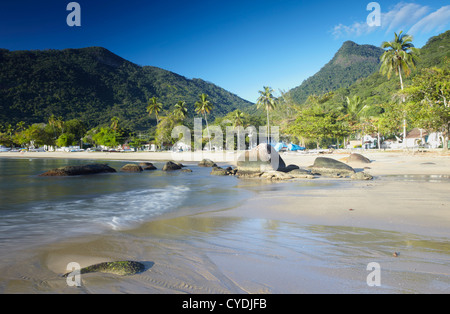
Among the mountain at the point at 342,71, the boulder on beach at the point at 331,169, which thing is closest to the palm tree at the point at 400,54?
the boulder on beach at the point at 331,169

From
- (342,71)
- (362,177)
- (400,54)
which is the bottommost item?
(362,177)

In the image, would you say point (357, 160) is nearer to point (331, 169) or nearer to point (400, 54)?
point (331, 169)

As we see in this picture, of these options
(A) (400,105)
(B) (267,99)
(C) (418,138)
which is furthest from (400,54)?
(B) (267,99)

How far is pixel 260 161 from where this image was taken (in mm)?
15758

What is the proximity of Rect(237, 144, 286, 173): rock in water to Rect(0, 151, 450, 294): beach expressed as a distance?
8645 millimetres

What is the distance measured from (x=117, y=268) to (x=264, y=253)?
81.7 inches

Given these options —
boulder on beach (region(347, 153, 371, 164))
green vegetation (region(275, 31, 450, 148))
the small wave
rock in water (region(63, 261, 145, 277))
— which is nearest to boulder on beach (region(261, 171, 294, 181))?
the small wave

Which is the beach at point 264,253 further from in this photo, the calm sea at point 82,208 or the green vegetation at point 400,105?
the green vegetation at point 400,105

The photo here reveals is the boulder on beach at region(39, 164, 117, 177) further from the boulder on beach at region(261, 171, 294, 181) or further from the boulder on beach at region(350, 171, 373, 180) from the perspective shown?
the boulder on beach at region(350, 171, 373, 180)

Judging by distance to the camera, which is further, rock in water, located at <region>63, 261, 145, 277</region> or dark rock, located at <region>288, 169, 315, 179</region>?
dark rock, located at <region>288, 169, 315, 179</region>

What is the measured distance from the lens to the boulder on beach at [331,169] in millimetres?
14742

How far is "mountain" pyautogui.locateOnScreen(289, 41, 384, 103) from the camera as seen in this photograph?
4415 inches

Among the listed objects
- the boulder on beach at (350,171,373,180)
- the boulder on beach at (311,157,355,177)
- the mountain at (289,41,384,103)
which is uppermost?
the mountain at (289,41,384,103)
